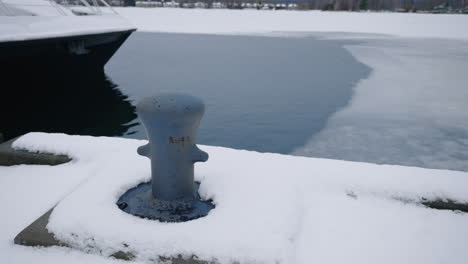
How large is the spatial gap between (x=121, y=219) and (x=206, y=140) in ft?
15.2

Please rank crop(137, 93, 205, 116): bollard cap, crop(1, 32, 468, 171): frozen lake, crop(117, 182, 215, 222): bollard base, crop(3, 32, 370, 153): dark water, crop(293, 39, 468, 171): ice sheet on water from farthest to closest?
crop(3, 32, 370, 153): dark water → crop(1, 32, 468, 171): frozen lake → crop(293, 39, 468, 171): ice sheet on water → crop(117, 182, 215, 222): bollard base → crop(137, 93, 205, 116): bollard cap

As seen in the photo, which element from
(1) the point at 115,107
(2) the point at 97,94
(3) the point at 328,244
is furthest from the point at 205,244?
(2) the point at 97,94

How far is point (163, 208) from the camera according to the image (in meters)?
2.40

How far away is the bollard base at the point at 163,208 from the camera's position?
92.1 inches

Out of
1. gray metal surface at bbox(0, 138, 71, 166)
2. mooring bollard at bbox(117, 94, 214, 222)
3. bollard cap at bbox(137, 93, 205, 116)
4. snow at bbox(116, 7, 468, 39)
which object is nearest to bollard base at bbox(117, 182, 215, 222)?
mooring bollard at bbox(117, 94, 214, 222)

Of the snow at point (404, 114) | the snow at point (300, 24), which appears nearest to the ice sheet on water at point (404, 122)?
the snow at point (404, 114)

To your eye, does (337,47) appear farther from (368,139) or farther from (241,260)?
(241,260)

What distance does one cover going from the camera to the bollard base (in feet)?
7.68

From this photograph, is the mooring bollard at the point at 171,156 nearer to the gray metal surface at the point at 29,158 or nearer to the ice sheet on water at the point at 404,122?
the gray metal surface at the point at 29,158

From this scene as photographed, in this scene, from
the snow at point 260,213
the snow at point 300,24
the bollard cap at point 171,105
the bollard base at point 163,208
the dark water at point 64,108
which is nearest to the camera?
the snow at point 260,213

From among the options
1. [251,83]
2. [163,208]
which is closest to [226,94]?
[251,83]

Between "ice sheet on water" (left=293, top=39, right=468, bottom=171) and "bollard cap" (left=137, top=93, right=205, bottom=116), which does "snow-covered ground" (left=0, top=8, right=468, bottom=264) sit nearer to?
"bollard cap" (left=137, top=93, right=205, bottom=116)

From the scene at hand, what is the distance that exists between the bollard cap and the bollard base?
62 cm

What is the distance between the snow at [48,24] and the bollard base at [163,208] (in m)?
5.69
